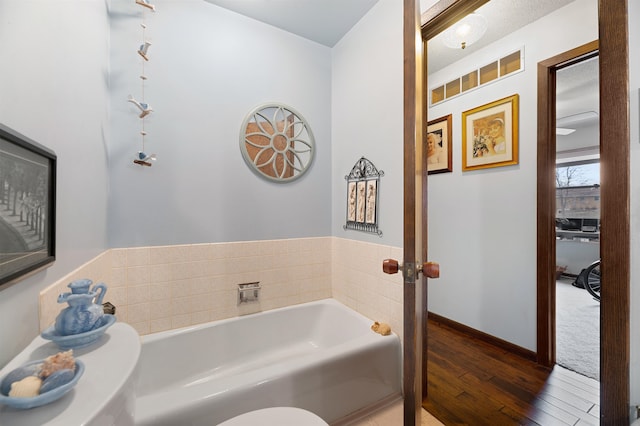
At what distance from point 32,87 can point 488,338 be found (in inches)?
130

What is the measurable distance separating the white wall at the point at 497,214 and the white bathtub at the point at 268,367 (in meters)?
1.21

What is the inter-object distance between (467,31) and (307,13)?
49.7 inches

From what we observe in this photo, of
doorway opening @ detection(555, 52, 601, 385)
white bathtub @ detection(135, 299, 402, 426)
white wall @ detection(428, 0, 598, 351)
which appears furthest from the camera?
doorway opening @ detection(555, 52, 601, 385)

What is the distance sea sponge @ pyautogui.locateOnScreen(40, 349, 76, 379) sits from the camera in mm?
569

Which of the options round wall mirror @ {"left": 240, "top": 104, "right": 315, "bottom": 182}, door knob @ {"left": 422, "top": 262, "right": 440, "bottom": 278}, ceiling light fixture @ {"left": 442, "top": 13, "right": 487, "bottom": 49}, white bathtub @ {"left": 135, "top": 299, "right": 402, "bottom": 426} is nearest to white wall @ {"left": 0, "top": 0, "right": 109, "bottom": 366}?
white bathtub @ {"left": 135, "top": 299, "right": 402, "bottom": 426}

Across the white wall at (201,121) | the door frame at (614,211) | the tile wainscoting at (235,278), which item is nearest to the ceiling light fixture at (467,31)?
the white wall at (201,121)

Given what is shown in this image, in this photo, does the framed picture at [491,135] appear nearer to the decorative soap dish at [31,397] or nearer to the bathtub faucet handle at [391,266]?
the bathtub faucet handle at [391,266]

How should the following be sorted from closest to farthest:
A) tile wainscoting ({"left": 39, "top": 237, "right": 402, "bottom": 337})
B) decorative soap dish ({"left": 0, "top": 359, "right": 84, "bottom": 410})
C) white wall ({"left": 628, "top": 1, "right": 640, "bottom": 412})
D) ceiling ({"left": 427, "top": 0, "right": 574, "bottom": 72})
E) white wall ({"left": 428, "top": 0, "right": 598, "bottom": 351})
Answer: decorative soap dish ({"left": 0, "top": 359, "right": 84, "bottom": 410}), white wall ({"left": 628, "top": 1, "right": 640, "bottom": 412}), tile wainscoting ({"left": 39, "top": 237, "right": 402, "bottom": 337}), ceiling ({"left": 427, "top": 0, "right": 574, "bottom": 72}), white wall ({"left": 428, "top": 0, "right": 598, "bottom": 351})

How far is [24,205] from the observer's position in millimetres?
736

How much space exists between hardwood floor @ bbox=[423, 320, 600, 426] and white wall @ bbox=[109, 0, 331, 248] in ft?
5.04

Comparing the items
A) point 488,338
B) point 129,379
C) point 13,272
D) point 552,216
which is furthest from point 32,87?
point 488,338

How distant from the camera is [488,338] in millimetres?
2270

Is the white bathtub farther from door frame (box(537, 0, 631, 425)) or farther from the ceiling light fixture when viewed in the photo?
the ceiling light fixture

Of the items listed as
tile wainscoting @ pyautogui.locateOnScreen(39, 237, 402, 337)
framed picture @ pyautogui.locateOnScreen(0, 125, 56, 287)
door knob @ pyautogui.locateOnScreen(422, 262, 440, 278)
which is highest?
framed picture @ pyautogui.locateOnScreen(0, 125, 56, 287)
